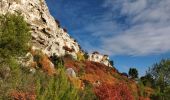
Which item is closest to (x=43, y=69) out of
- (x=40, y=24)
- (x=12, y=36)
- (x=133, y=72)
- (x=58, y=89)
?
(x=12, y=36)

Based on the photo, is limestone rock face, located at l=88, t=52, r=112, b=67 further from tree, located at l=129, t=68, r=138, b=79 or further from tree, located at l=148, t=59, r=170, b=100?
tree, located at l=148, t=59, r=170, b=100

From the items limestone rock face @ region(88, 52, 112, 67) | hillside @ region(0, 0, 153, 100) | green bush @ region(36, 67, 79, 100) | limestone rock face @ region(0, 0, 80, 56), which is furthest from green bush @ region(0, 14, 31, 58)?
limestone rock face @ region(88, 52, 112, 67)

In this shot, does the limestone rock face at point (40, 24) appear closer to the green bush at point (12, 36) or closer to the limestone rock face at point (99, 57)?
the green bush at point (12, 36)

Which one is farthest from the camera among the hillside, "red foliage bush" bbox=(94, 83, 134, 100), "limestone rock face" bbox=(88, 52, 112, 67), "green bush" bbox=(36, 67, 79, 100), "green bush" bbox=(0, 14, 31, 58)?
"limestone rock face" bbox=(88, 52, 112, 67)

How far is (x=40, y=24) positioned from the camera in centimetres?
9794

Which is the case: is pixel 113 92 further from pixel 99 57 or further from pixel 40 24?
pixel 99 57

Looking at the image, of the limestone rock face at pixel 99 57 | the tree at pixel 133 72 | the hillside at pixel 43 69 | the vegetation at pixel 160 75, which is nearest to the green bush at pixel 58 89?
the hillside at pixel 43 69

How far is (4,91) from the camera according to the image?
108 ft

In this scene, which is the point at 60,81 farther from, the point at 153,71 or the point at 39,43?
the point at 153,71

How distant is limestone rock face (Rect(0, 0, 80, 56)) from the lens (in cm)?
8900

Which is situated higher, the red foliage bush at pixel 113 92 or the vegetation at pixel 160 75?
the vegetation at pixel 160 75

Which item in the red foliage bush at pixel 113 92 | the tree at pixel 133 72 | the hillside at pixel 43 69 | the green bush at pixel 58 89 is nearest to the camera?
the green bush at pixel 58 89

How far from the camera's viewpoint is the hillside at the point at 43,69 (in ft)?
71.1

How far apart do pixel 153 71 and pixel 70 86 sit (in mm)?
77430
